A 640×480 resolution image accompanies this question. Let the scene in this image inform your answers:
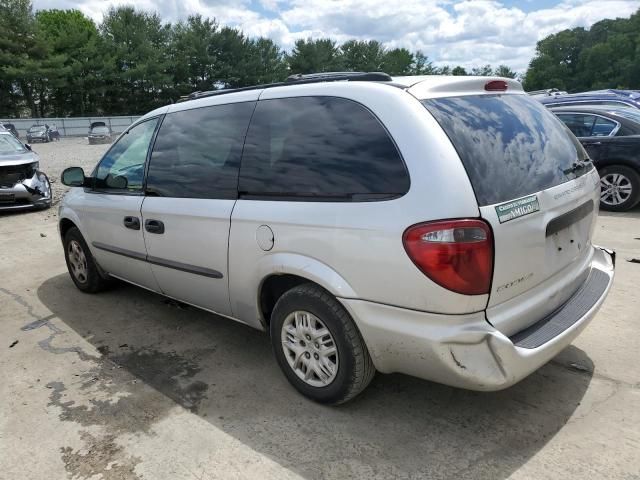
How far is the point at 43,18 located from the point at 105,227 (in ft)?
235

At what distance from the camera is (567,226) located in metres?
2.77

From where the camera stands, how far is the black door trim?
11.2 ft

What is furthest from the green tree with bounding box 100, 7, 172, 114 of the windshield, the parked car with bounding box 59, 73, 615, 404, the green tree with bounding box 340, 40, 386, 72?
the parked car with bounding box 59, 73, 615, 404

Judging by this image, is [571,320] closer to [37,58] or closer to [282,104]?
[282,104]

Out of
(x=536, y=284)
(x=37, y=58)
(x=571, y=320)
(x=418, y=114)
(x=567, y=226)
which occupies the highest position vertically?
(x=37, y=58)

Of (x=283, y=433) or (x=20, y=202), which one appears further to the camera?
(x=20, y=202)

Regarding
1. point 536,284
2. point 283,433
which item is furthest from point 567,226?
point 283,433

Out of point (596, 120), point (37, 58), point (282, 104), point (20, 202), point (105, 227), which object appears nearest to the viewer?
point (282, 104)

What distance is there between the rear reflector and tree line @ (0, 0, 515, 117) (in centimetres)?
4849

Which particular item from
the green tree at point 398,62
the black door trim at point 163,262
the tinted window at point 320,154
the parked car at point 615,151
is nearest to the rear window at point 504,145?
the tinted window at point 320,154

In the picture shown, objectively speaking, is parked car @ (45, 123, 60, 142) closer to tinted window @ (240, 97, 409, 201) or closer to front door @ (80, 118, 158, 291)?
front door @ (80, 118, 158, 291)

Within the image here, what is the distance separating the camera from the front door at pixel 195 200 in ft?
10.7

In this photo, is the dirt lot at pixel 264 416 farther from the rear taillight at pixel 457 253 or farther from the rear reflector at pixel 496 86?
the rear reflector at pixel 496 86

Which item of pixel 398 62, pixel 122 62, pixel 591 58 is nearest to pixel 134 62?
pixel 122 62
